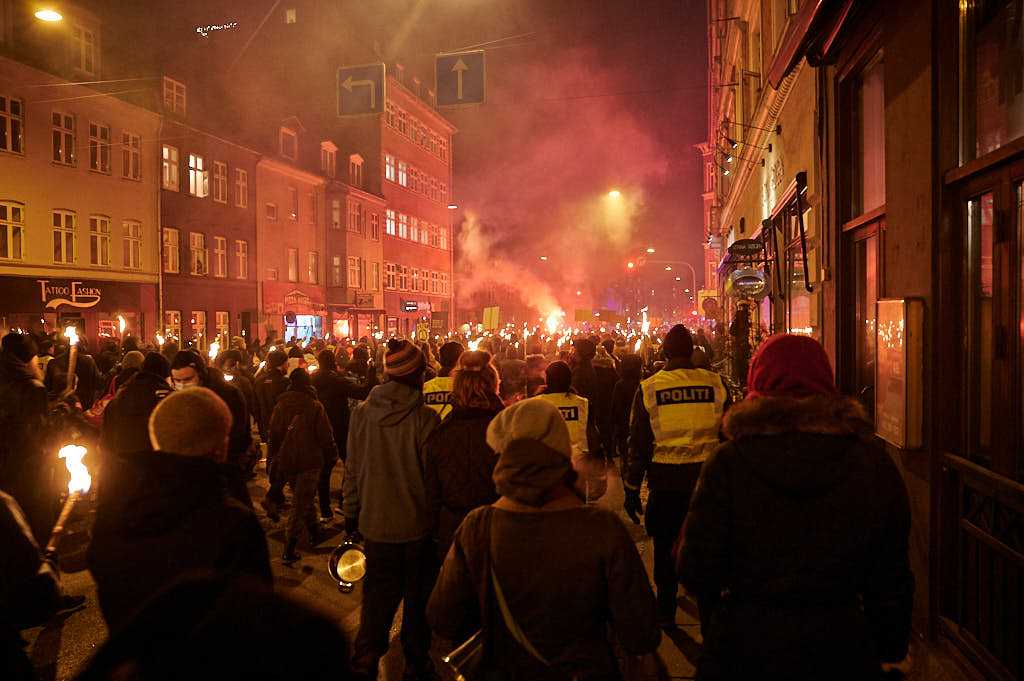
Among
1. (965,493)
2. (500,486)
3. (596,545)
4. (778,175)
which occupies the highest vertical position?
(778,175)

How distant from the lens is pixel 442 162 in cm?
6034

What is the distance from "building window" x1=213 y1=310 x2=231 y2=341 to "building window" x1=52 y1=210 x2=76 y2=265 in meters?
7.67

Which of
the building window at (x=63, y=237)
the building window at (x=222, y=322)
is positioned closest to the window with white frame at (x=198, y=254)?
the building window at (x=222, y=322)

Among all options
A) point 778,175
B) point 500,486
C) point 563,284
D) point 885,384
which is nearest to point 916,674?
point 885,384

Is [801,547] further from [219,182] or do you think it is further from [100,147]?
[219,182]

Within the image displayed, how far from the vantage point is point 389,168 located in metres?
49.7

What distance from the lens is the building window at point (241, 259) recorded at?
34344 millimetres

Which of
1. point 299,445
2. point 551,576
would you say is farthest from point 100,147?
point 551,576

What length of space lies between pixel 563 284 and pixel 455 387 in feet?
262

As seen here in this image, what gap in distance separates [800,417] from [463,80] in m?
10.9

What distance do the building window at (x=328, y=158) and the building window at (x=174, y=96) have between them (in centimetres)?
1254

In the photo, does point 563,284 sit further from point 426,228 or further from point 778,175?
point 778,175

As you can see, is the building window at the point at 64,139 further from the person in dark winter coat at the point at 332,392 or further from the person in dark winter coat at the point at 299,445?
the person in dark winter coat at the point at 299,445

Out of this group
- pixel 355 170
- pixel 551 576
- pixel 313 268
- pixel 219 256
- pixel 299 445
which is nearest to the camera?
pixel 551 576
